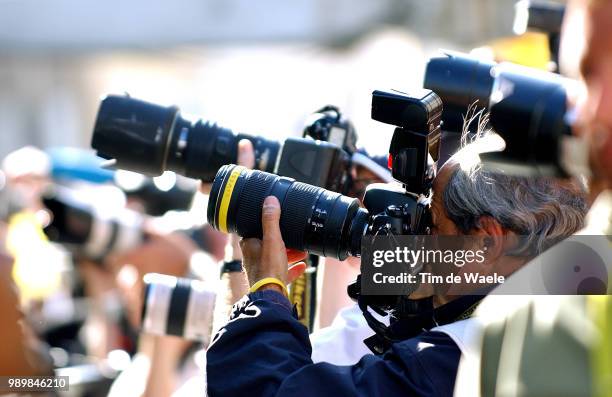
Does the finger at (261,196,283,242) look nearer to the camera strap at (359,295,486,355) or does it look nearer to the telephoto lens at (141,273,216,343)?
the camera strap at (359,295,486,355)

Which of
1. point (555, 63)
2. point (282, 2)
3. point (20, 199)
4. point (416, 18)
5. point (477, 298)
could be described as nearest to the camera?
point (477, 298)

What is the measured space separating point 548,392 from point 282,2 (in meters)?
15.5

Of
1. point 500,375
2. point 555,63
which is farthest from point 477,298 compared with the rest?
point 555,63

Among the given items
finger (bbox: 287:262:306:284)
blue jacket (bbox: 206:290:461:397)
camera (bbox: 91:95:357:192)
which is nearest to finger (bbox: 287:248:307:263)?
finger (bbox: 287:262:306:284)

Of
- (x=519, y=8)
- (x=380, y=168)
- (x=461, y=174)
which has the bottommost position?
(x=380, y=168)

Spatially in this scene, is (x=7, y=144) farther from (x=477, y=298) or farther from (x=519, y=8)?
(x=477, y=298)

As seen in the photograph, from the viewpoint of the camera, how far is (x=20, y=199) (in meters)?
4.93

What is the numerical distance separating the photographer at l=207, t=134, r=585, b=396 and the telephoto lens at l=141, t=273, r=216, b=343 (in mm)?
962

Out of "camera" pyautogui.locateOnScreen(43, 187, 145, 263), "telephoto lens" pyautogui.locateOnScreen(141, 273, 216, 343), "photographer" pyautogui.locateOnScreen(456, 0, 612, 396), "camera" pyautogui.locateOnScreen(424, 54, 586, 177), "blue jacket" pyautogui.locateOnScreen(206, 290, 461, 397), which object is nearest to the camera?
"photographer" pyautogui.locateOnScreen(456, 0, 612, 396)

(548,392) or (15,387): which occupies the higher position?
(548,392)

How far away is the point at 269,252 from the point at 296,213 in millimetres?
112

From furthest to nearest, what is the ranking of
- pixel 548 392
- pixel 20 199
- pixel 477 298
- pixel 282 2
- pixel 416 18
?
pixel 282 2
pixel 416 18
pixel 20 199
pixel 477 298
pixel 548 392

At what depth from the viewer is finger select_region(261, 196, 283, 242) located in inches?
86.1

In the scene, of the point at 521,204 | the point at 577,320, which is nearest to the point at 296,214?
the point at 521,204
